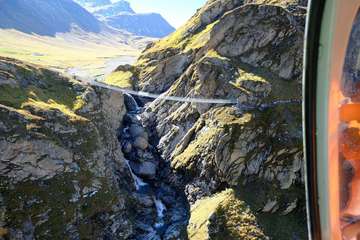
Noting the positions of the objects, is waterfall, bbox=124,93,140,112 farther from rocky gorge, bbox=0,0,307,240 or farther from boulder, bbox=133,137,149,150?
boulder, bbox=133,137,149,150

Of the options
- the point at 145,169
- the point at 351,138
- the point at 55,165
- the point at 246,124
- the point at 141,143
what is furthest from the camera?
the point at 141,143

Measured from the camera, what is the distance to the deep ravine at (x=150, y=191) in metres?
39.8

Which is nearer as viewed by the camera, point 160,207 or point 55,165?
point 55,165

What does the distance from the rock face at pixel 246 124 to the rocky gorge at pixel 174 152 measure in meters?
0.13

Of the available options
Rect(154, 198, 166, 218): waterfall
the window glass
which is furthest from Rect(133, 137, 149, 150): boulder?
the window glass

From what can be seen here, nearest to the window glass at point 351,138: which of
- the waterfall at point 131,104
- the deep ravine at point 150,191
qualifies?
the deep ravine at point 150,191

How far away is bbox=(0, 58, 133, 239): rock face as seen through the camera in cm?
3288

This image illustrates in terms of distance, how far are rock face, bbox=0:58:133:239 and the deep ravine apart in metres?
1.71

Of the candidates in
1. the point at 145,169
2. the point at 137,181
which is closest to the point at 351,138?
the point at 137,181

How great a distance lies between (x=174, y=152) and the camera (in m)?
50.9

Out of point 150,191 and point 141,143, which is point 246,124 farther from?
point 141,143

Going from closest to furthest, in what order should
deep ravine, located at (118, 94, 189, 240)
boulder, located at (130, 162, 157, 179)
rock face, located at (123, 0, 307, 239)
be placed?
rock face, located at (123, 0, 307, 239) → deep ravine, located at (118, 94, 189, 240) → boulder, located at (130, 162, 157, 179)

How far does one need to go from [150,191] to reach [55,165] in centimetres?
1298

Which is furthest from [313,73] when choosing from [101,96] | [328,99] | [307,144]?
[101,96]
